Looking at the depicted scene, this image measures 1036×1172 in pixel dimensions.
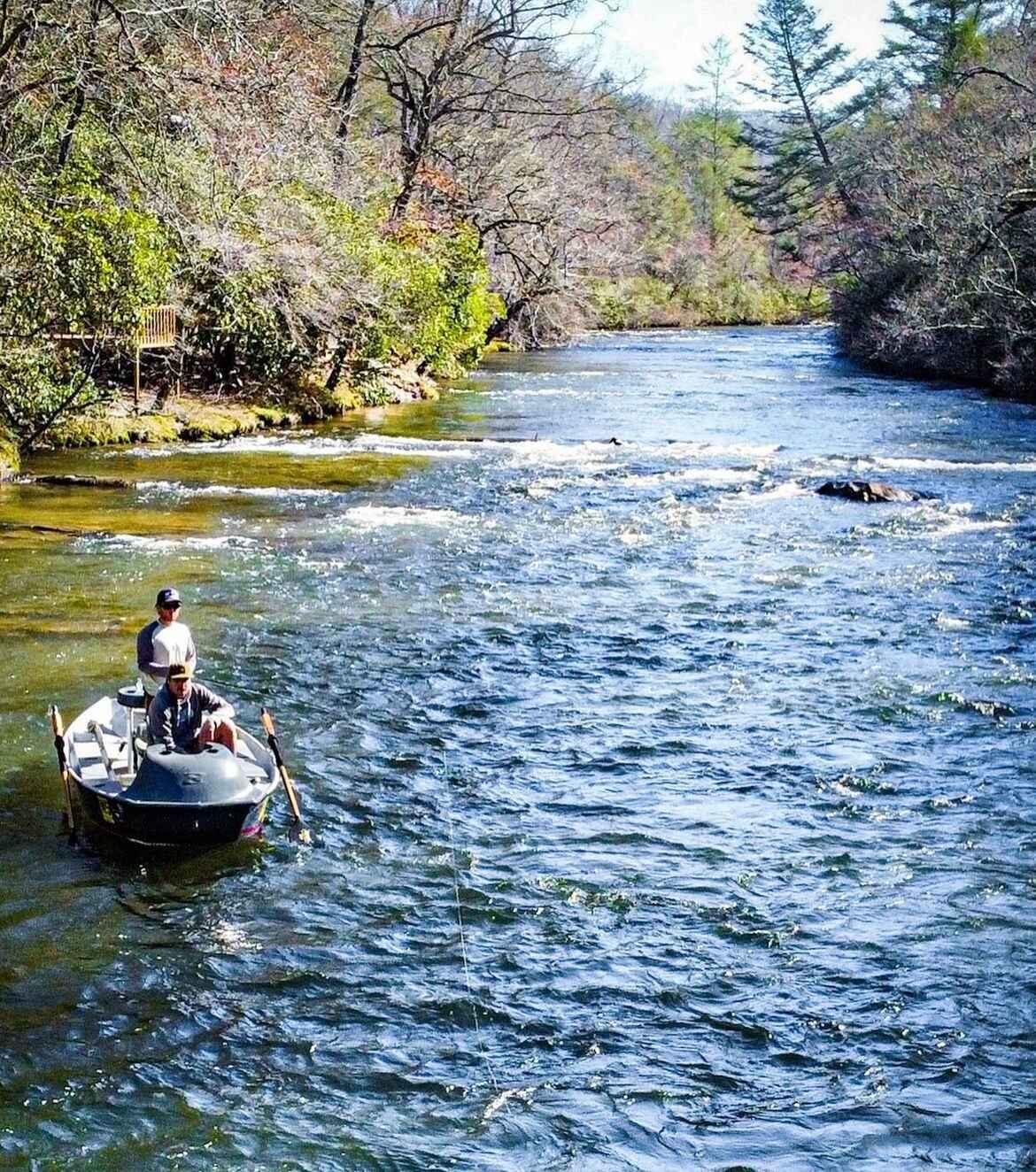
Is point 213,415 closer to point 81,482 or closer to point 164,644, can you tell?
point 81,482

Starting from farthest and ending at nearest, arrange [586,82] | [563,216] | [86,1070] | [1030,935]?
[586,82], [563,216], [1030,935], [86,1070]

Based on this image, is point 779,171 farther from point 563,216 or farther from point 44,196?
point 44,196

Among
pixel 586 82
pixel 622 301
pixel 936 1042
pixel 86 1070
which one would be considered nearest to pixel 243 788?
pixel 86 1070

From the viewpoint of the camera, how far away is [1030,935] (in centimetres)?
833

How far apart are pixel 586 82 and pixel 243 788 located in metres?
43.0

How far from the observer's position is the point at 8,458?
69.5ft

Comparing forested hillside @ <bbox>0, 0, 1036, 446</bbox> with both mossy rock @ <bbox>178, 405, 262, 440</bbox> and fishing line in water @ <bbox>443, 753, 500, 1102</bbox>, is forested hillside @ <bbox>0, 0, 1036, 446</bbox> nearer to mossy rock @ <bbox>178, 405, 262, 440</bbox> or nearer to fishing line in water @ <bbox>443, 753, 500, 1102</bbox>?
mossy rock @ <bbox>178, 405, 262, 440</bbox>

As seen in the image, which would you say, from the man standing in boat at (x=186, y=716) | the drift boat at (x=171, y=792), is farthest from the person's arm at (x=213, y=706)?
the drift boat at (x=171, y=792)

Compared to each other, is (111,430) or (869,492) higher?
(111,430)

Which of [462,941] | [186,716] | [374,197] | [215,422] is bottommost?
[462,941]

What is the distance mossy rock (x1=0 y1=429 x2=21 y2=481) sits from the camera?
20938mm

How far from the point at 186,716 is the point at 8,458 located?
1281 centimetres

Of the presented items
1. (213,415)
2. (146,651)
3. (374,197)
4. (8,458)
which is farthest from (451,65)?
(146,651)

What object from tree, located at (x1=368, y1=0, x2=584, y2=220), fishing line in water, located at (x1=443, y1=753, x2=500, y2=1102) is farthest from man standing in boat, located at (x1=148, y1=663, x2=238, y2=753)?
tree, located at (x1=368, y1=0, x2=584, y2=220)
